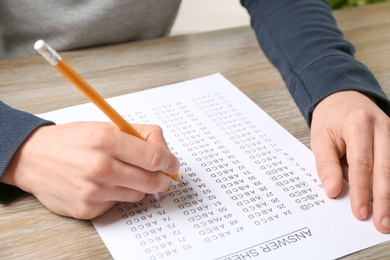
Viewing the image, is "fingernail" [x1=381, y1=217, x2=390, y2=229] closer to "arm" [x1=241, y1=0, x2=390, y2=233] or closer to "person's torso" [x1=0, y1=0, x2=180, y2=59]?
"arm" [x1=241, y1=0, x2=390, y2=233]

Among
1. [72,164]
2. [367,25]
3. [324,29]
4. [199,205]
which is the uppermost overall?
[72,164]

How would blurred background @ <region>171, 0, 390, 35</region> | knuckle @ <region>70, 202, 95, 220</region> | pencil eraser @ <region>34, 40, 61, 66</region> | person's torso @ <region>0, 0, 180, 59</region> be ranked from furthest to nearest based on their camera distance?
blurred background @ <region>171, 0, 390, 35</region> < person's torso @ <region>0, 0, 180, 59</region> < knuckle @ <region>70, 202, 95, 220</region> < pencil eraser @ <region>34, 40, 61, 66</region>

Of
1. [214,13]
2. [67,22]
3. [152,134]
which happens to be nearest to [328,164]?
[152,134]

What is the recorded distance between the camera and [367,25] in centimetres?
96

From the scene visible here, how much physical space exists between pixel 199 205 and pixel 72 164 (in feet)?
0.44

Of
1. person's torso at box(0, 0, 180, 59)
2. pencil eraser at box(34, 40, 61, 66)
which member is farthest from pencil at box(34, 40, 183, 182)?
person's torso at box(0, 0, 180, 59)

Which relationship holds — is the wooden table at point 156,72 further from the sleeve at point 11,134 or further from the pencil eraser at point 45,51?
the pencil eraser at point 45,51

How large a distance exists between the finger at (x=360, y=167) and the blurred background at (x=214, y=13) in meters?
0.95

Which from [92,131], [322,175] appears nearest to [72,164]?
[92,131]

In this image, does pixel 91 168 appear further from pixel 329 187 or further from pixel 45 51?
pixel 329 187

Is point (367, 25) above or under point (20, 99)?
under

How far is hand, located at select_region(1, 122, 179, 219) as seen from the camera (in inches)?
19.2

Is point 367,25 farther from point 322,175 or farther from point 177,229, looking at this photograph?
point 177,229

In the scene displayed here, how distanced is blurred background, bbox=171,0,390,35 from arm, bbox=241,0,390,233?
63 cm
